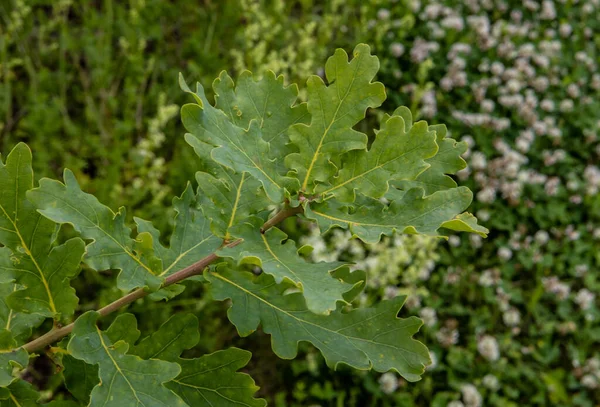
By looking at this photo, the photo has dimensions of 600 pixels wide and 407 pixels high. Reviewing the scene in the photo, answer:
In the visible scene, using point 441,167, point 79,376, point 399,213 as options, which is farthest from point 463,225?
point 79,376

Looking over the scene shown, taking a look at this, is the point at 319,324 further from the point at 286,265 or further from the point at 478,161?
the point at 478,161

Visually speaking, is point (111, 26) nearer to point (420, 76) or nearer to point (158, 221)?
point (158, 221)

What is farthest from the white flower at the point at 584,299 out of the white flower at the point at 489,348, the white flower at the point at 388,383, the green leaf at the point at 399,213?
the green leaf at the point at 399,213

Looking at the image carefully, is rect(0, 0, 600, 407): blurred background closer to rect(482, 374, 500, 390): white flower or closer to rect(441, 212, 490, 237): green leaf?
rect(482, 374, 500, 390): white flower

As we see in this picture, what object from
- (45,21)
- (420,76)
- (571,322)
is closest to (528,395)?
(571,322)

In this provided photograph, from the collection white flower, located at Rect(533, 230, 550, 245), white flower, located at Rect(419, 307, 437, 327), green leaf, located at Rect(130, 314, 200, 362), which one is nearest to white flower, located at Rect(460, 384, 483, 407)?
white flower, located at Rect(419, 307, 437, 327)

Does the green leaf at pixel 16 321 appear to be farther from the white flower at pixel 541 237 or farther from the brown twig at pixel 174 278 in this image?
the white flower at pixel 541 237
